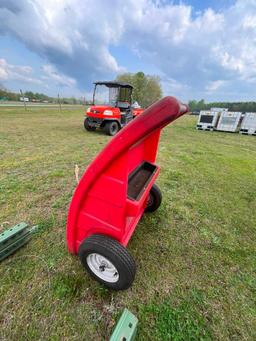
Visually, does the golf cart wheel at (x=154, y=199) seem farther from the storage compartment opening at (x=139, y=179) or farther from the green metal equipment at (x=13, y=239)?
the green metal equipment at (x=13, y=239)

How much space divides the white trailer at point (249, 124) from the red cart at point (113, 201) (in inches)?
476

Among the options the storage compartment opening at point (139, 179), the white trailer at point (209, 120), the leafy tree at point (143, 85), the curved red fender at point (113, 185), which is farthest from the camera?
the leafy tree at point (143, 85)

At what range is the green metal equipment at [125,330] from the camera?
40.1 inches

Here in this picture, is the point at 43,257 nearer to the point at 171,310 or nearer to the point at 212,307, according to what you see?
the point at 171,310

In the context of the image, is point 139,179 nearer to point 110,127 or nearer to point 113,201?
point 113,201

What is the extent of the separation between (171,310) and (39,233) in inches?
60.1

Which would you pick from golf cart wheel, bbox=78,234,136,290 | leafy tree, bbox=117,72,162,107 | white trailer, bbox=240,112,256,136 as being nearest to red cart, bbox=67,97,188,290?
golf cart wheel, bbox=78,234,136,290

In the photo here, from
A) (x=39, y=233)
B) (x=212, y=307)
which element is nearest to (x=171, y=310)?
(x=212, y=307)

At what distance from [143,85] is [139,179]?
4245 centimetres

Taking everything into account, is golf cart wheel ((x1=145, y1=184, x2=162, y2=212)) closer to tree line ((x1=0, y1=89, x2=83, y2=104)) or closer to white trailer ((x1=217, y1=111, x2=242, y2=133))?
white trailer ((x1=217, y1=111, x2=242, y2=133))

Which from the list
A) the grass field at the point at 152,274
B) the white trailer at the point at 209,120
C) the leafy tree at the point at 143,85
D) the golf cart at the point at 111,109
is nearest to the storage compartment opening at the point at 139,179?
the grass field at the point at 152,274

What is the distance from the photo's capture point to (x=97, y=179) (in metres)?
1.09

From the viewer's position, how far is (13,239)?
165 cm

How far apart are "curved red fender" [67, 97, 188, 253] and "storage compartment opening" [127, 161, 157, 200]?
7cm
